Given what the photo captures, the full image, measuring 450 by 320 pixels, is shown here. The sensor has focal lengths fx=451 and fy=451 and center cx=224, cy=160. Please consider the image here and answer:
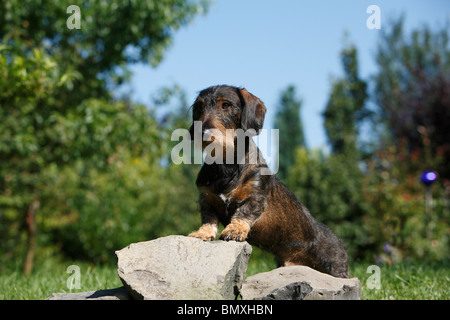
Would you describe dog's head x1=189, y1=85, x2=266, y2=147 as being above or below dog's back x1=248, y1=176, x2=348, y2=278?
above

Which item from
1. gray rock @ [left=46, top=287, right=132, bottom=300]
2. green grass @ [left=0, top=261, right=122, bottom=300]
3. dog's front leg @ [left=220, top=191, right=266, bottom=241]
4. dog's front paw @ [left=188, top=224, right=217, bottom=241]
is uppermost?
dog's front leg @ [left=220, top=191, right=266, bottom=241]

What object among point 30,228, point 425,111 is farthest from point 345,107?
point 30,228

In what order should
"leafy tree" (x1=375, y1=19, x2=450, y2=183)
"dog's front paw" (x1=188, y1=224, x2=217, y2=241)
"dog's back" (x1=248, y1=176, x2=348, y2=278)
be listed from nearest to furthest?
1. "dog's front paw" (x1=188, y1=224, x2=217, y2=241)
2. "dog's back" (x1=248, y1=176, x2=348, y2=278)
3. "leafy tree" (x1=375, y1=19, x2=450, y2=183)

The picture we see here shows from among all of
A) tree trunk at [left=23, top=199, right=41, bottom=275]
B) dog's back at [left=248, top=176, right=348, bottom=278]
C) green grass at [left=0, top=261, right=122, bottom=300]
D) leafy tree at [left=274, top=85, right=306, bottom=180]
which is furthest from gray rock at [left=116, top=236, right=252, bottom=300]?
leafy tree at [left=274, top=85, right=306, bottom=180]

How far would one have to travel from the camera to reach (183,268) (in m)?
3.66

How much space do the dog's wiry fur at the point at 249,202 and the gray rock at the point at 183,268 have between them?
8.1 inches

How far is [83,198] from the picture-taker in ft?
37.1

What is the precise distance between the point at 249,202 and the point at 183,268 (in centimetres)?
89

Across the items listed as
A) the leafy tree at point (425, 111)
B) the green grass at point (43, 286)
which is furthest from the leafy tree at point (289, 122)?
the green grass at point (43, 286)

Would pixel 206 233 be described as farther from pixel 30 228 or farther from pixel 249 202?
pixel 30 228

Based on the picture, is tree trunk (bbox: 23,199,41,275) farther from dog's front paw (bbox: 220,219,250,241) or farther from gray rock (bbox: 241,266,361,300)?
gray rock (bbox: 241,266,361,300)

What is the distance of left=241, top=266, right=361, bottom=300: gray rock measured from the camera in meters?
3.58

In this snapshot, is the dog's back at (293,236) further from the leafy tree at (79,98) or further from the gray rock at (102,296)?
the leafy tree at (79,98)
